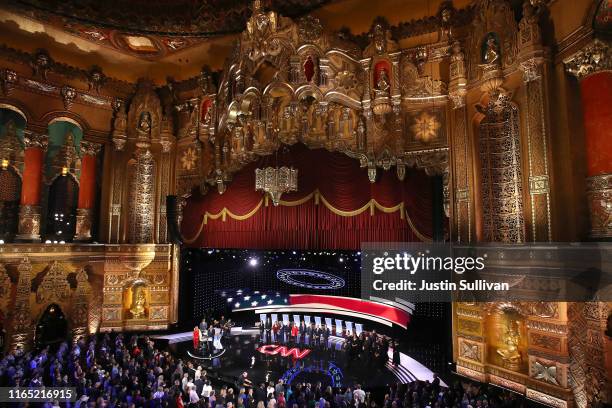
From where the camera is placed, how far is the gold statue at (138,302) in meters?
15.3

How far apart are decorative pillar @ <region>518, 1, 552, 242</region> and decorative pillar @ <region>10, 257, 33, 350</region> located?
49.2 ft

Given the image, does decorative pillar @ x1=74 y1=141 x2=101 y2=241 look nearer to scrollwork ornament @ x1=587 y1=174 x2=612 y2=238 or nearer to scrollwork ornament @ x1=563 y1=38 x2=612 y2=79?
scrollwork ornament @ x1=563 y1=38 x2=612 y2=79

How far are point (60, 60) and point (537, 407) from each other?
18.3 m

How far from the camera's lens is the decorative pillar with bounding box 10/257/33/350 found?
1283 centimetres

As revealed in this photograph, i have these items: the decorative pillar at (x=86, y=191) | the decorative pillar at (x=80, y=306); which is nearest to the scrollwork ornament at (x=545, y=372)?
the decorative pillar at (x=80, y=306)

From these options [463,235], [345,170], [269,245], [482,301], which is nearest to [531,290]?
[482,301]

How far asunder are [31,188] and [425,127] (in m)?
13.7

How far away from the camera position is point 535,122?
340 inches

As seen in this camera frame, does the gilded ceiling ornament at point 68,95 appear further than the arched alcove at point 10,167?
Yes

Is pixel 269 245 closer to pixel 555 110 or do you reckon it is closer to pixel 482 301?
pixel 482 301

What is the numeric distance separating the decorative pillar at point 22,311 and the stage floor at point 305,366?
166 inches

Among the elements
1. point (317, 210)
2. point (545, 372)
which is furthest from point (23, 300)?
point (545, 372)

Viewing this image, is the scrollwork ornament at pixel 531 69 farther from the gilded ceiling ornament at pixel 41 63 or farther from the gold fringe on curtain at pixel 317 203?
the gilded ceiling ornament at pixel 41 63

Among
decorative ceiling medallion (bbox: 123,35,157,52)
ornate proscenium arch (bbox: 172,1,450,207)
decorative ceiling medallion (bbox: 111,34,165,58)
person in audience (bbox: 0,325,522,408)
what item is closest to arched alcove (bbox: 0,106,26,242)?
decorative ceiling medallion (bbox: 111,34,165,58)
